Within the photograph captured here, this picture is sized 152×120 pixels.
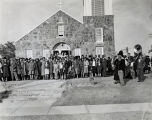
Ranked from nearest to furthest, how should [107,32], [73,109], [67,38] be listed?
[73,109] < [107,32] < [67,38]

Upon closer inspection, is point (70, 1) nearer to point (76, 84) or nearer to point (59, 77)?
point (76, 84)

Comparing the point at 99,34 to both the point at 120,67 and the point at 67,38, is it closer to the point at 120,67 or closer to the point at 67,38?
the point at 67,38

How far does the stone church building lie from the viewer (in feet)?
46.1

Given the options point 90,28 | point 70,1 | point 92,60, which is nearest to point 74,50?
point 90,28

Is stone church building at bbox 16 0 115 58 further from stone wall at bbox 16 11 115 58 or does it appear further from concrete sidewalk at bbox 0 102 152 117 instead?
concrete sidewalk at bbox 0 102 152 117

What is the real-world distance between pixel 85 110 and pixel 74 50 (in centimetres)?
980

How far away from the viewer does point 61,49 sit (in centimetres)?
1623

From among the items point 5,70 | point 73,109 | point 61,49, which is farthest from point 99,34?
point 73,109

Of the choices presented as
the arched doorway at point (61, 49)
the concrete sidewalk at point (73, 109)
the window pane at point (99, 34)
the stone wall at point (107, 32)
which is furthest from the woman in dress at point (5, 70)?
the arched doorway at point (61, 49)

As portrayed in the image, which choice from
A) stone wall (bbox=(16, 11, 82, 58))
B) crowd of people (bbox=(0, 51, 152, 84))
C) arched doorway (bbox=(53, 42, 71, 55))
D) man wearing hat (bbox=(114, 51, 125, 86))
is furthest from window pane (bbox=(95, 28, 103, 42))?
man wearing hat (bbox=(114, 51, 125, 86))

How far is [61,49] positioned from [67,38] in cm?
69

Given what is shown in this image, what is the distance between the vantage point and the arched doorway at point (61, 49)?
1591cm

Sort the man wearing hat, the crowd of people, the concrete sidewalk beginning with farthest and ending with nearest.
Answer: the crowd of people → the man wearing hat → the concrete sidewalk

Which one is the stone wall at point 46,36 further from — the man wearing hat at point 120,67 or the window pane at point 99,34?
the man wearing hat at point 120,67
